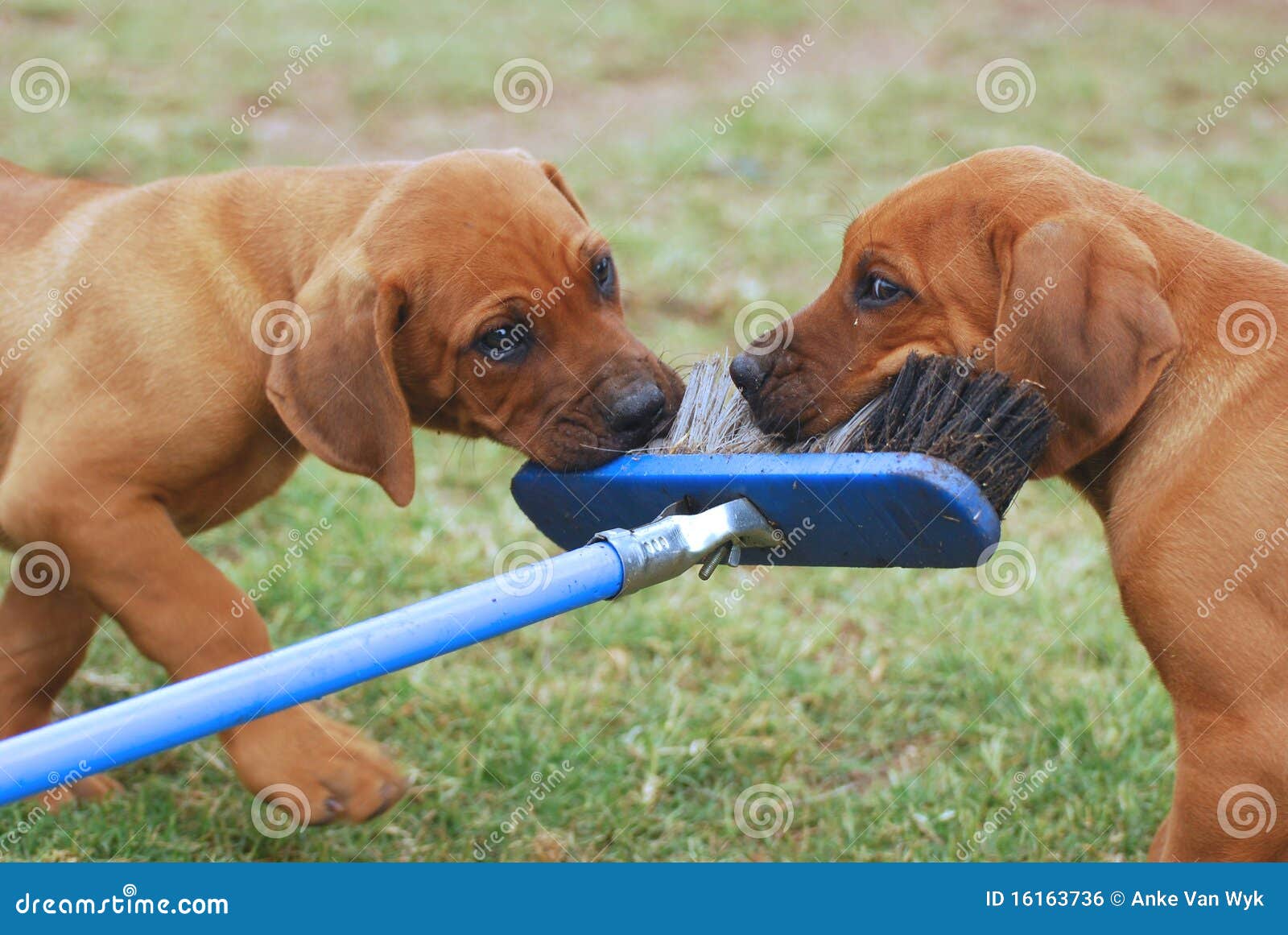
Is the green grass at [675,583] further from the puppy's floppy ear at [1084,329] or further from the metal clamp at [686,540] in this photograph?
the puppy's floppy ear at [1084,329]

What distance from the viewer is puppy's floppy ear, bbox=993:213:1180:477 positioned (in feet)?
12.2

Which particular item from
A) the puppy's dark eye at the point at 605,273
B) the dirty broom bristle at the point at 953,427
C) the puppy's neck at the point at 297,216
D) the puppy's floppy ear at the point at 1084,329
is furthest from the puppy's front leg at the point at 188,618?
the puppy's floppy ear at the point at 1084,329

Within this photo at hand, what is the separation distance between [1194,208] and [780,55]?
413 cm

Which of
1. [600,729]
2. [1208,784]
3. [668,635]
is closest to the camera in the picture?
[1208,784]

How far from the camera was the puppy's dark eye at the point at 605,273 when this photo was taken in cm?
461

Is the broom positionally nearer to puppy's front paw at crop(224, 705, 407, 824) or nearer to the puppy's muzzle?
the puppy's muzzle

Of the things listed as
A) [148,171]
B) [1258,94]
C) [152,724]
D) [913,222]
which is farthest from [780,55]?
[152,724]

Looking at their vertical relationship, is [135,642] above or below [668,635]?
above

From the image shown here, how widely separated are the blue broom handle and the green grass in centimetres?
152

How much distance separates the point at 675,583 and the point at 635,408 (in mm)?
1869

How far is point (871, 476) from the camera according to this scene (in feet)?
11.7

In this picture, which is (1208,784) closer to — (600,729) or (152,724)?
(600,729)

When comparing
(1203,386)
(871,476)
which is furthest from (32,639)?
(1203,386)

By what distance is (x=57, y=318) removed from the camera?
465 cm
